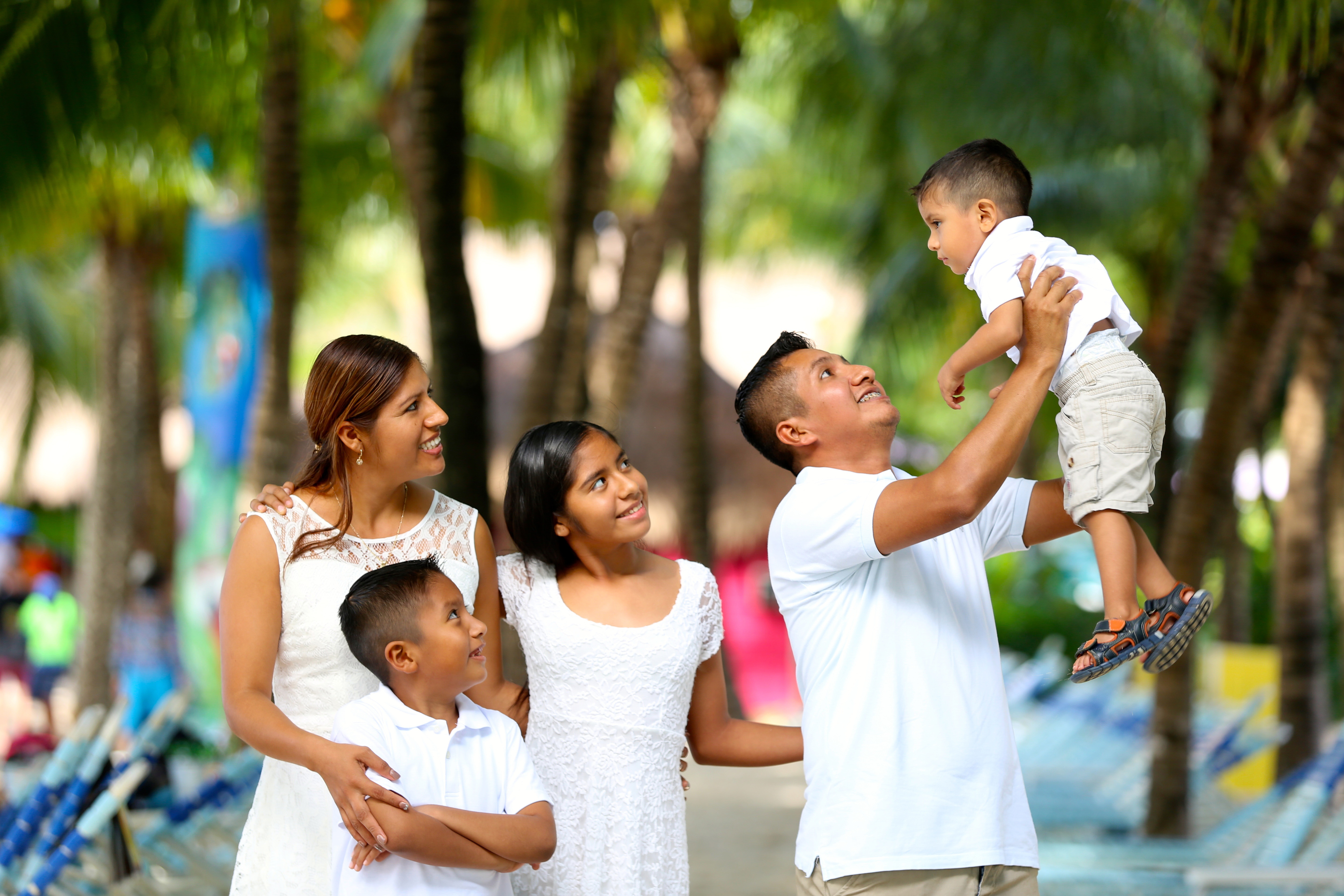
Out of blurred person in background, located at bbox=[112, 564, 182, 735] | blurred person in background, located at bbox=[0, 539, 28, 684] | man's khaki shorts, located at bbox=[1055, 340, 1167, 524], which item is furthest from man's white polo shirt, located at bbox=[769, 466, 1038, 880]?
blurred person in background, located at bbox=[0, 539, 28, 684]

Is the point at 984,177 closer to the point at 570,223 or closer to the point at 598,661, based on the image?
the point at 598,661

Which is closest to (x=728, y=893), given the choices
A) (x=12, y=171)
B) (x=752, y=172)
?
(x=12, y=171)

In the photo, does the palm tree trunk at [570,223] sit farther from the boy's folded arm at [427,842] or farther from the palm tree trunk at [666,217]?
the boy's folded arm at [427,842]

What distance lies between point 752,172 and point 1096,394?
72.6ft

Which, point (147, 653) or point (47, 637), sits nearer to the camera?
point (147, 653)

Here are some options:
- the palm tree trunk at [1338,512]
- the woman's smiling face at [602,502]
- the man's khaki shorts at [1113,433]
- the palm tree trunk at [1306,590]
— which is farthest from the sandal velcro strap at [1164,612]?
the palm tree trunk at [1338,512]

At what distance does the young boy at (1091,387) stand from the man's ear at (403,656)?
1.15 metres

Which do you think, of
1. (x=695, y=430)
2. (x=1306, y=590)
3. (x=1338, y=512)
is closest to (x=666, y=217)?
(x=695, y=430)

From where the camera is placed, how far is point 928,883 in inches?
90.0

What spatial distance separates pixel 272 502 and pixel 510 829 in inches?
34.2

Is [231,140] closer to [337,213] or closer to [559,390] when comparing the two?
[559,390]

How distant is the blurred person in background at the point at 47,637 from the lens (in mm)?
13773

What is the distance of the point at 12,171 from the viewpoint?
6055mm

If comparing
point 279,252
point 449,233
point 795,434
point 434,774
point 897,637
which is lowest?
point 434,774
